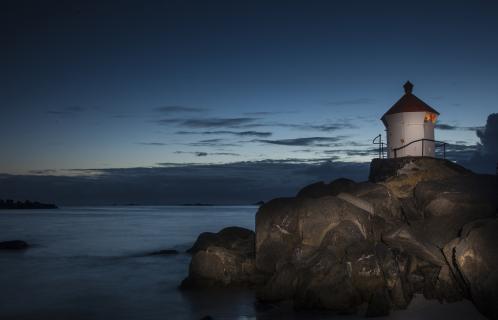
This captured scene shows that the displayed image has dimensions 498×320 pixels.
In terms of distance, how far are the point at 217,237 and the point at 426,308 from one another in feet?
34.3

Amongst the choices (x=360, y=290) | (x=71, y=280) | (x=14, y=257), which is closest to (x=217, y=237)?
(x=71, y=280)

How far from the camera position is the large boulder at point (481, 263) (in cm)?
984

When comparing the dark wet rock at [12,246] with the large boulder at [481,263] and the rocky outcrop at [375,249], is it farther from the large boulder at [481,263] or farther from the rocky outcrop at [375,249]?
the large boulder at [481,263]

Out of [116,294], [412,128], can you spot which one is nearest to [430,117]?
[412,128]

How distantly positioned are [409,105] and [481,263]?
11.0m

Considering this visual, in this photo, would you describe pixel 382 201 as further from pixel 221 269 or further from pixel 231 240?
pixel 231 240

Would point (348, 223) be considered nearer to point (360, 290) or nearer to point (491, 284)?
point (360, 290)

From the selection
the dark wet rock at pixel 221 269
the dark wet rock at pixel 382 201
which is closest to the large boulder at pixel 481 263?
the dark wet rock at pixel 382 201

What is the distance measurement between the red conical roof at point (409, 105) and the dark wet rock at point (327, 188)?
16.5 feet

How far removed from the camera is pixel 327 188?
17.2 metres

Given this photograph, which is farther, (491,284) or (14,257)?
(14,257)

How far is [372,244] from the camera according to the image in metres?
12.8

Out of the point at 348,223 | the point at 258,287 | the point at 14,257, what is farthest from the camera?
the point at 14,257

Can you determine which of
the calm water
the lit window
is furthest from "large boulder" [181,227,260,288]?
the lit window
